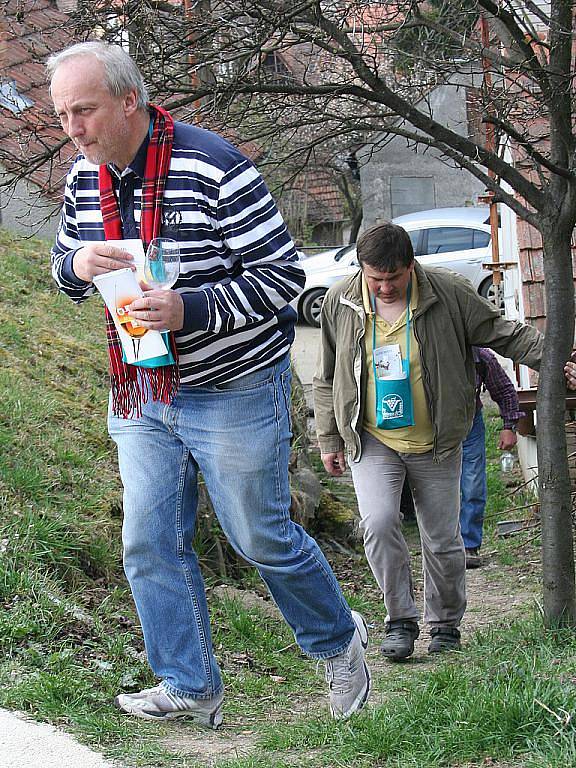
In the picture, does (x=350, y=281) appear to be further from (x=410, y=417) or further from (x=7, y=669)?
(x=7, y=669)

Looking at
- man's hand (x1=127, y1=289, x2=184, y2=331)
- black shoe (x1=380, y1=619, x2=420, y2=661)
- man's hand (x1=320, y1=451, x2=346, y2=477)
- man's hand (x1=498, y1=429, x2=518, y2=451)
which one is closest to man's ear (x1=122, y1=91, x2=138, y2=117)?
man's hand (x1=127, y1=289, x2=184, y2=331)

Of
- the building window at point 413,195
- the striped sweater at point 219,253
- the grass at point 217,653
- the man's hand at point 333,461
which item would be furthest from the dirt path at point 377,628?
the building window at point 413,195

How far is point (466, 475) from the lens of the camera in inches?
286

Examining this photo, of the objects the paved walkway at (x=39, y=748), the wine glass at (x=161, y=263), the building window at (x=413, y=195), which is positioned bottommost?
the paved walkway at (x=39, y=748)

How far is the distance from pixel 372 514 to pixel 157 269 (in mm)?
2059

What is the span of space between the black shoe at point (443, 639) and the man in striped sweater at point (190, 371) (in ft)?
4.52

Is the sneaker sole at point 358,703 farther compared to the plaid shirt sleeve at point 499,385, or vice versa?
the plaid shirt sleeve at point 499,385

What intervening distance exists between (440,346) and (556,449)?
0.73 metres

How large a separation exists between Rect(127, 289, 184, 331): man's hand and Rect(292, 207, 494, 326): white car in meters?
15.0

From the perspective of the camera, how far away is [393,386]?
4.93 metres

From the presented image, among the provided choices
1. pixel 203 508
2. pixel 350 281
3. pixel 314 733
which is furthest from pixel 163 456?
pixel 203 508

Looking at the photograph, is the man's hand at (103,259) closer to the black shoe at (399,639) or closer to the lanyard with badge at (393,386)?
the lanyard with badge at (393,386)

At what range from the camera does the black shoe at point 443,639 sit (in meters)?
5.13

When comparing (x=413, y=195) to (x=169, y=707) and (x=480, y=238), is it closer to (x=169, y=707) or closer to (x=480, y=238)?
(x=480, y=238)
